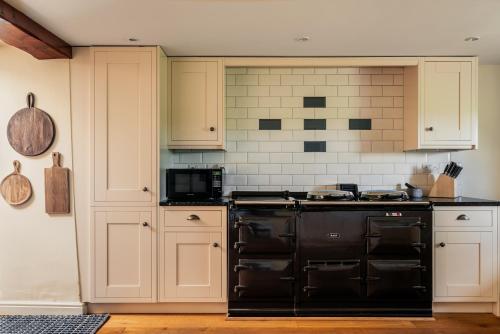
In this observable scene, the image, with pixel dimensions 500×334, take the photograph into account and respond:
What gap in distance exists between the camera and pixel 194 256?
277 centimetres

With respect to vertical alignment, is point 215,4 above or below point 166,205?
above

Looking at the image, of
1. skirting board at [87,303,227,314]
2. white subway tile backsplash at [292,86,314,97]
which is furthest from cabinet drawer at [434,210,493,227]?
skirting board at [87,303,227,314]

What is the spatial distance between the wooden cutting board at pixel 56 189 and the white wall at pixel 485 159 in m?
3.53

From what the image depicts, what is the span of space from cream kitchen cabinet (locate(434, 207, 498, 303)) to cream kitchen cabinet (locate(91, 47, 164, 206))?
235cm

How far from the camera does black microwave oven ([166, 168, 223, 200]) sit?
2.88 meters

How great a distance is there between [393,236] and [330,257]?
0.51 m

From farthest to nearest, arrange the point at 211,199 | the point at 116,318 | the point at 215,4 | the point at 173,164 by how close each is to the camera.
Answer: the point at 173,164
the point at 211,199
the point at 116,318
the point at 215,4

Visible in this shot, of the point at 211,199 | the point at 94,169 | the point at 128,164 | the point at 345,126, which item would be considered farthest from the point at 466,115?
the point at 94,169

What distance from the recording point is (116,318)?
8.99 feet

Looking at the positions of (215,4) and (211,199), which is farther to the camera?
(211,199)

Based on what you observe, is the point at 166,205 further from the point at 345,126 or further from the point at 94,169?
the point at 345,126

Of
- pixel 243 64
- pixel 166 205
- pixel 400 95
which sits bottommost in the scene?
pixel 166 205

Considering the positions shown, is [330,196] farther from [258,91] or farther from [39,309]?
[39,309]

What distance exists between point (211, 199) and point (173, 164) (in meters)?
0.60
